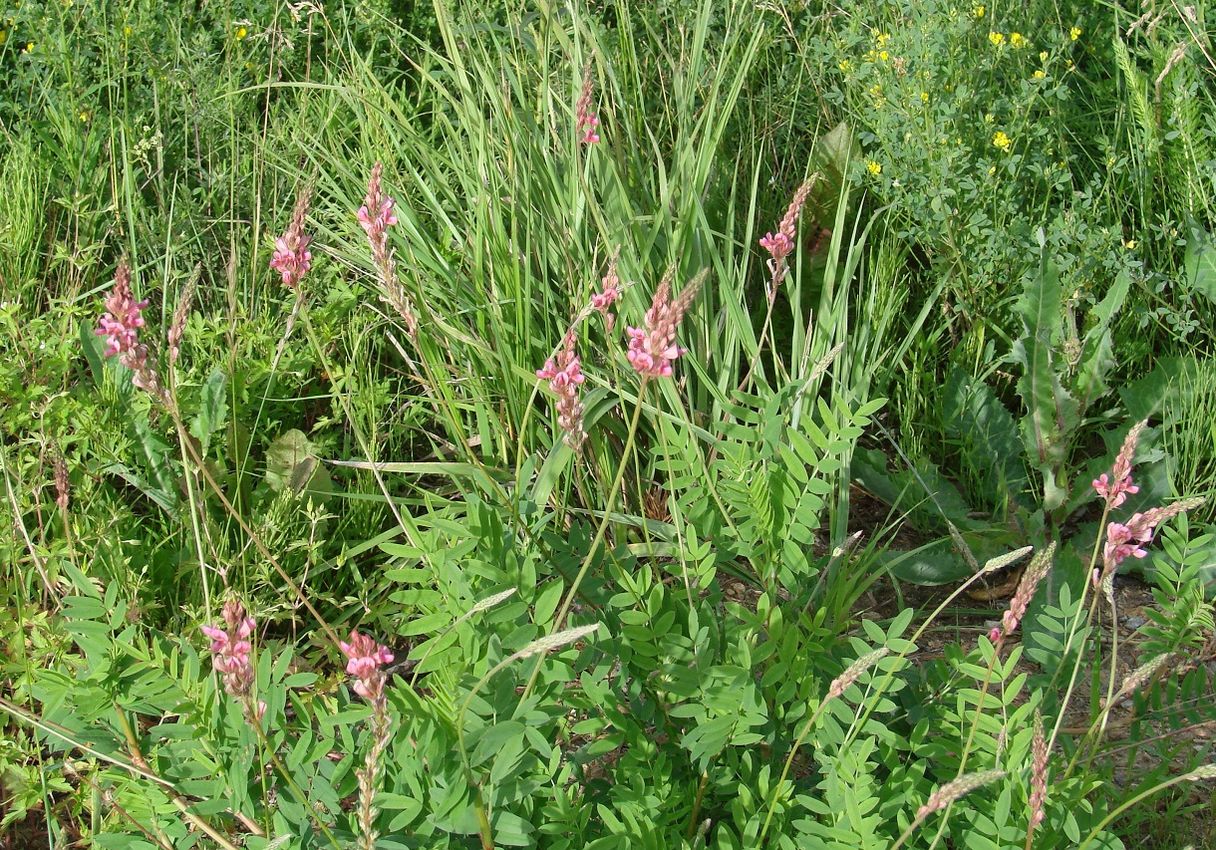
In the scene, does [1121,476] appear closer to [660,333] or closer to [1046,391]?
[660,333]

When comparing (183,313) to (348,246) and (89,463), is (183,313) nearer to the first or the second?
(89,463)

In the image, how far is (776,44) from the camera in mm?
3314

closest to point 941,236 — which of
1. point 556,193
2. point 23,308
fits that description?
point 556,193

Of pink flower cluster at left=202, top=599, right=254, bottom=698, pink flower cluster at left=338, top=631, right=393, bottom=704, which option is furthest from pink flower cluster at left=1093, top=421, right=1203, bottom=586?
pink flower cluster at left=202, top=599, right=254, bottom=698

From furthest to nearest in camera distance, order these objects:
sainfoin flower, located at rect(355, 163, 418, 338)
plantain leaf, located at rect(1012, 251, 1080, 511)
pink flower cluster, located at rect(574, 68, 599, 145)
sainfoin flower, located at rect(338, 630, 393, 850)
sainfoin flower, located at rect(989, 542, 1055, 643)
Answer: plantain leaf, located at rect(1012, 251, 1080, 511), pink flower cluster, located at rect(574, 68, 599, 145), sainfoin flower, located at rect(355, 163, 418, 338), sainfoin flower, located at rect(989, 542, 1055, 643), sainfoin flower, located at rect(338, 630, 393, 850)

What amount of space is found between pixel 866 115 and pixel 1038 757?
1920 mm

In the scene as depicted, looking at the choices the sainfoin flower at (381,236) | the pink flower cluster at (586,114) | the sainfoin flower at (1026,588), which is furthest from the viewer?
the pink flower cluster at (586,114)

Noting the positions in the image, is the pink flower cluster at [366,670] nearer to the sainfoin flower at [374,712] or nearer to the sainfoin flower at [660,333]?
the sainfoin flower at [374,712]

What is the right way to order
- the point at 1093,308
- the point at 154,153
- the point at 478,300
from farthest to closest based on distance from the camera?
the point at 154,153, the point at 1093,308, the point at 478,300

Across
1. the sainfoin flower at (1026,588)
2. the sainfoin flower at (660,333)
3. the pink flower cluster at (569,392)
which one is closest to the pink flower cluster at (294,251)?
the pink flower cluster at (569,392)

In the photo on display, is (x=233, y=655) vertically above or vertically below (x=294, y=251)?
below

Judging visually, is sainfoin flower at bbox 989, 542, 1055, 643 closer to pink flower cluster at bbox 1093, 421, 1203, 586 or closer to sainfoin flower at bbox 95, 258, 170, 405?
pink flower cluster at bbox 1093, 421, 1203, 586

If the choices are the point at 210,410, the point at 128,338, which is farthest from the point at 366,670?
the point at 210,410

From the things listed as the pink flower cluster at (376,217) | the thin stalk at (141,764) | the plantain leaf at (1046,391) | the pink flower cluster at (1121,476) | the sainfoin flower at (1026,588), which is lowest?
the thin stalk at (141,764)
